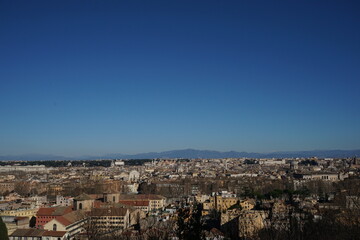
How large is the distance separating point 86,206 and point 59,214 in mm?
4319

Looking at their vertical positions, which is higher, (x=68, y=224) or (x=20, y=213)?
(x=68, y=224)

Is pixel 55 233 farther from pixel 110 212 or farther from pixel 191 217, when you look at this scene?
pixel 191 217

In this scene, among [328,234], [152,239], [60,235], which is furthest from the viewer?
[60,235]

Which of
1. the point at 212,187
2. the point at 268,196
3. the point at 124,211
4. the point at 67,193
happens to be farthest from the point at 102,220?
the point at 212,187

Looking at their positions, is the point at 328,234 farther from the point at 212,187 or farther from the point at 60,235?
the point at 212,187

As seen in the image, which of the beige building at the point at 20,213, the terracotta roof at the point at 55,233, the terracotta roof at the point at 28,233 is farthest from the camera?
the beige building at the point at 20,213

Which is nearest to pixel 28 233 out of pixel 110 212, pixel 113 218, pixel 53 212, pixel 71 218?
pixel 71 218

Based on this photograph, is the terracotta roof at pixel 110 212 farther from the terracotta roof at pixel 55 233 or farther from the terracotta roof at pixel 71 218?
the terracotta roof at pixel 55 233

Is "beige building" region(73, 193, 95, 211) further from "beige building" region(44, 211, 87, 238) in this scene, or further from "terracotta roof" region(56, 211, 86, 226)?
"beige building" region(44, 211, 87, 238)

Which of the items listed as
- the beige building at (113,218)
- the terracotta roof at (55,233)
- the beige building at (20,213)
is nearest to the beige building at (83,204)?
the beige building at (20,213)

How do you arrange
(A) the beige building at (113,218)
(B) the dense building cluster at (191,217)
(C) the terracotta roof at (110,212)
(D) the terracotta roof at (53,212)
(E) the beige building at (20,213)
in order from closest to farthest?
(B) the dense building cluster at (191,217), (A) the beige building at (113,218), (D) the terracotta roof at (53,212), (C) the terracotta roof at (110,212), (E) the beige building at (20,213)

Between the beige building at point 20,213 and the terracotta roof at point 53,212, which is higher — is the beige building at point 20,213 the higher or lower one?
the lower one

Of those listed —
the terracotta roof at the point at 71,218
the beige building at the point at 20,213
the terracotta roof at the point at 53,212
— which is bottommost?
the beige building at the point at 20,213

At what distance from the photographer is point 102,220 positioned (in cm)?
2172
